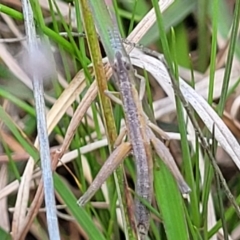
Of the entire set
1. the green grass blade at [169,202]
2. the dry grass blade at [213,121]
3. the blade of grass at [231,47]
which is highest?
the blade of grass at [231,47]

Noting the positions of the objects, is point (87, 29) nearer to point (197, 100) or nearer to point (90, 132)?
point (197, 100)

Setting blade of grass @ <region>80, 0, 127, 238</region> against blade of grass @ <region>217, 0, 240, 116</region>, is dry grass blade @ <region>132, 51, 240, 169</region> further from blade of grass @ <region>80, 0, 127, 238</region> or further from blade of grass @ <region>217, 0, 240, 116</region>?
blade of grass @ <region>80, 0, 127, 238</region>

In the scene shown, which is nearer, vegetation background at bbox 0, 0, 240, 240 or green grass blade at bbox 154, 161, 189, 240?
green grass blade at bbox 154, 161, 189, 240

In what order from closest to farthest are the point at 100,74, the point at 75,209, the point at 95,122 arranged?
1. the point at 100,74
2. the point at 75,209
3. the point at 95,122

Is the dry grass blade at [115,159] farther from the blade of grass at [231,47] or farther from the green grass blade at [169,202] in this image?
the blade of grass at [231,47]

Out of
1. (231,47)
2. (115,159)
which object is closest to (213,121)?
(231,47)

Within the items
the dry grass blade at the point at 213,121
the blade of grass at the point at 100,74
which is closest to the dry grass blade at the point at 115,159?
the blade of grass at the point at 100,74

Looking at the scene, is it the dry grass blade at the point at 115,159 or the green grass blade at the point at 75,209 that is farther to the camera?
the green grass blade at the point at 75,209

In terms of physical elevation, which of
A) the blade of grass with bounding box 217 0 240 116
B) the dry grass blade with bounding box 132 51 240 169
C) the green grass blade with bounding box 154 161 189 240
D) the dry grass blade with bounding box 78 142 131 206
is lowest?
the green grass blade with bounding box 154 161 189 240

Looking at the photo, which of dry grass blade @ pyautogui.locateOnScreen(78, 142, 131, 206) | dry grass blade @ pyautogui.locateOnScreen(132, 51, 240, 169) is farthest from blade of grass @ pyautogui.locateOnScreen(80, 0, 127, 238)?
dry grass blade @ pyautogui.locateOnScreen(132, 51, 240, 169)

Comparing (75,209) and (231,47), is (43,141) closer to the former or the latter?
(75,209)
